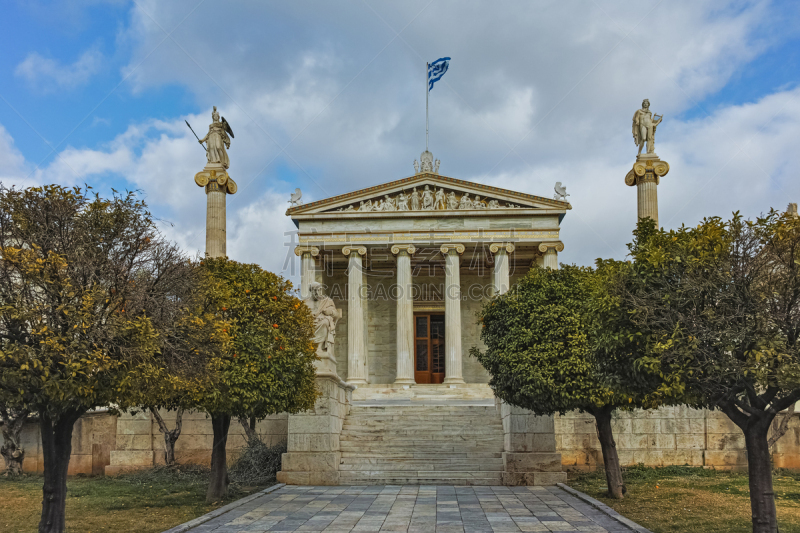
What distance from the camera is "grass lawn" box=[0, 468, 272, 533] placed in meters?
13.4

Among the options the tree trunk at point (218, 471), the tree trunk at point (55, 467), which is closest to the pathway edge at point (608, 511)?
the tree trunk at point (218, 471)

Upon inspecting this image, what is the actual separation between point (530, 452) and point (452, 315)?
15.3m

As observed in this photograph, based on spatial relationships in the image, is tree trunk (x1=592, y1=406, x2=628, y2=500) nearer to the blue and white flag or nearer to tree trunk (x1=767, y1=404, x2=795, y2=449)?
tree trunk (x1=767, y1=404, x2=795, y2=449)

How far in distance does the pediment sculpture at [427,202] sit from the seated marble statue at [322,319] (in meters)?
14.2

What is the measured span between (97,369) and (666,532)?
965 centimetres

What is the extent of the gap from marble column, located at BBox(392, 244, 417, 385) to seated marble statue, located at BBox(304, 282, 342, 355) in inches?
486

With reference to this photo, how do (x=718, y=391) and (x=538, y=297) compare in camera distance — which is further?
(x=538, y=297)

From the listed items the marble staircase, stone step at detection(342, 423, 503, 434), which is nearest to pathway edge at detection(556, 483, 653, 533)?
the marble staircase

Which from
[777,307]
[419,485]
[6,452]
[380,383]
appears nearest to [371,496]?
[419,485]

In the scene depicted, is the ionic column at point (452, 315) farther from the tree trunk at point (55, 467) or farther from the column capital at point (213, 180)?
the tree trunk at point (55, 467)

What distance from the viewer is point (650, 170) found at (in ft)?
96.6

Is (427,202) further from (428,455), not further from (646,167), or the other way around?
(428,455)

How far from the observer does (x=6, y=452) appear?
72.8 ft

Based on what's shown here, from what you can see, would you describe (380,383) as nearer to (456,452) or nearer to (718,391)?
(456,452)
